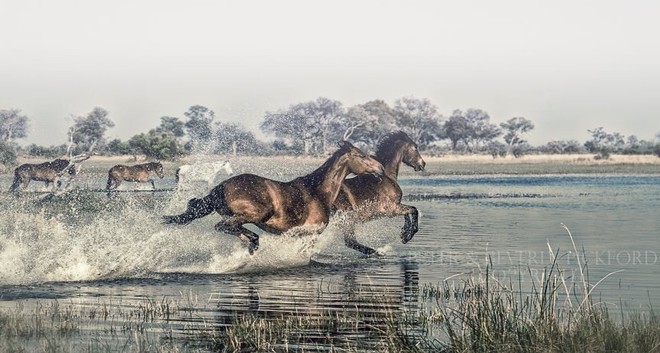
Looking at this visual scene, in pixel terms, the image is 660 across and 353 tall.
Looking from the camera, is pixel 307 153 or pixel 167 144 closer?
pixel 167 144

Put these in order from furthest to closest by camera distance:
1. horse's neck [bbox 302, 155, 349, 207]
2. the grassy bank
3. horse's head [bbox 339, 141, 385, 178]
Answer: horse's head [bbox 339, 141, 385, 178] → horse's neck [bbox 302, 155, 349, 207] → the grassy bank

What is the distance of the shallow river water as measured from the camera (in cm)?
1171

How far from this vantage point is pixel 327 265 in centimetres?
1630

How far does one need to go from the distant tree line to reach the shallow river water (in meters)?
50.2

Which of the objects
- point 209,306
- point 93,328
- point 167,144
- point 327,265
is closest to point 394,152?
point 327,265

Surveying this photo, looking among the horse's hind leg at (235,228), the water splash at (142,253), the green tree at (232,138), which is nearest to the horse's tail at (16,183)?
the water splash at (142,253)

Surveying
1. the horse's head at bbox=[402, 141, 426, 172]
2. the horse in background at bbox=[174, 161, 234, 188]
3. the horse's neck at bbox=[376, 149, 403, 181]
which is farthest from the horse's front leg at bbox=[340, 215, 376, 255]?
the horse in background at bbox=[174, 161, 234, 188]

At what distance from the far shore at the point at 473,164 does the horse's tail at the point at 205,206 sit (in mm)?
40946

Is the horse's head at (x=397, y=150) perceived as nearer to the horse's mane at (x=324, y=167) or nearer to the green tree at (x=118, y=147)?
the horse's mane at (x=324, y=167)

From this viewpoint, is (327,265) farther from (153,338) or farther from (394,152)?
(153,338)

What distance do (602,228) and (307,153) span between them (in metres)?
68.8

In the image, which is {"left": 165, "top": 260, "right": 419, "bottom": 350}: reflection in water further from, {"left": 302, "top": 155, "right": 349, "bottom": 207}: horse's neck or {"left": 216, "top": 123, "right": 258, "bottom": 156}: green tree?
{"left": 216, "top": 123, "right": 258, "bottom": 156}: green tree

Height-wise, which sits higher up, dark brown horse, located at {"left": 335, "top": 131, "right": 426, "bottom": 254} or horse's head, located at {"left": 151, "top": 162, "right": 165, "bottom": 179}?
horse's head, located at {"left": 151, "top": 162, "right": 165, "bottom": 179}

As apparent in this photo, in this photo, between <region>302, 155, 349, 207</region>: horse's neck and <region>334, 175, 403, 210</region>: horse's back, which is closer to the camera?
<region>302, 155, 349, 207</region>: horse's neck
